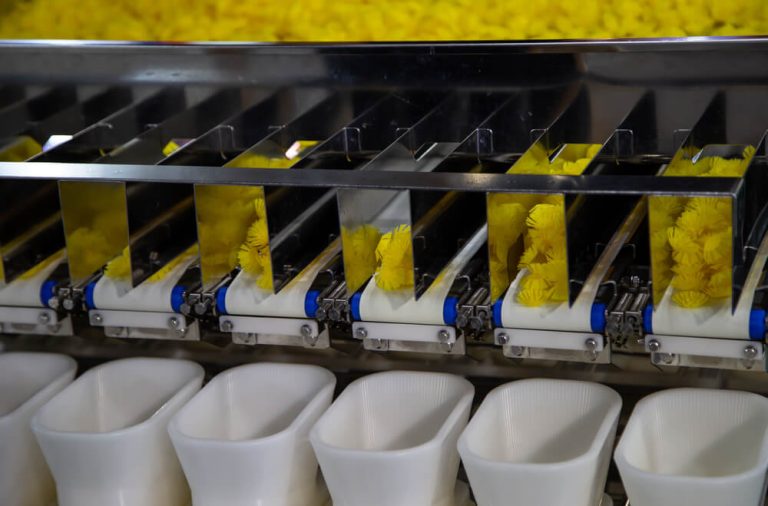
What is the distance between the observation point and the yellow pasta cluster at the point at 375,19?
73.2 inches

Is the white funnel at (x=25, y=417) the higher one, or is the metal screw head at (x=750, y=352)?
the metal screw head at (x=750, y=352)

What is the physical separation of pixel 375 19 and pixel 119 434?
0.86 m

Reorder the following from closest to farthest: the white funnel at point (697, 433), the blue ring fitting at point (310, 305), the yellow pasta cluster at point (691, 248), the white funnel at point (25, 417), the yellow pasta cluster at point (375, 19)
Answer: the yellow pasta cluster at point (691, 248)
the white funnel at point (697, 433)
the blue ring fitting at point (310, 305)
the white funnel at point (25, 417)
the yellow pasta cluster at point (375, 19)

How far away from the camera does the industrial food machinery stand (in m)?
1.49

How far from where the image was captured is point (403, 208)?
1.61m

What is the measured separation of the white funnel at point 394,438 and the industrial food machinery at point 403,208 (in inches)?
3.6

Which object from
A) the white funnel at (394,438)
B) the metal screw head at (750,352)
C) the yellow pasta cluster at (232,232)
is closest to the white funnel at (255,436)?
the white funnel at (394,438)

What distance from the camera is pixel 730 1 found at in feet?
5.99

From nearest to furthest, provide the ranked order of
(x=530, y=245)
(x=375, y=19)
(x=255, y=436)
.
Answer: (x=530, y=245) → (x=255, y=436) → (x=375, y=19)

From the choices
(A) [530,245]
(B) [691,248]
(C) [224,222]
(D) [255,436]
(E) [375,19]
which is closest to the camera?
(B) [691,248]

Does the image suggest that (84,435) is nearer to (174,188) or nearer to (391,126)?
(174,188)

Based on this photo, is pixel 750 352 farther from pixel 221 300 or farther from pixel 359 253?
pixel 221 300

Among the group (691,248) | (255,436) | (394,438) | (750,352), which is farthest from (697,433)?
(255,436)

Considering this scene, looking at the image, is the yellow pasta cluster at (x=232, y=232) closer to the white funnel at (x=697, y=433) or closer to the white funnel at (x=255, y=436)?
the white funnel at (x=255, y=436)
